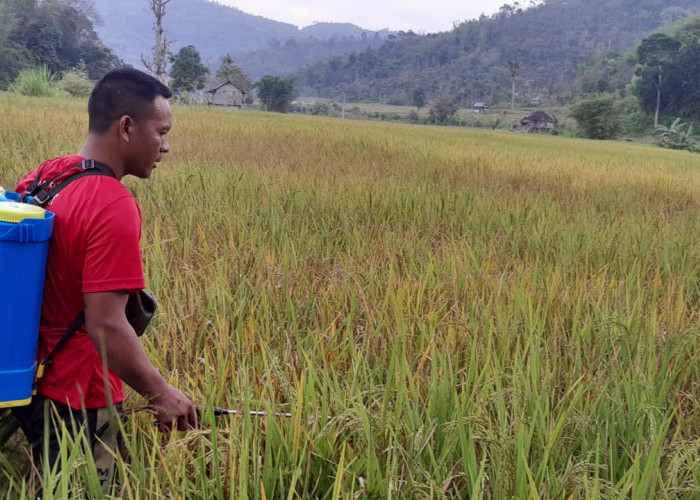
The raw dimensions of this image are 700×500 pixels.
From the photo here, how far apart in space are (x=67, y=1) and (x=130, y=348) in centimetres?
5676

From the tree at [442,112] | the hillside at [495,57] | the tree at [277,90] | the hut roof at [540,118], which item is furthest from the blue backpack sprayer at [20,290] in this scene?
the hillside at [495,57]

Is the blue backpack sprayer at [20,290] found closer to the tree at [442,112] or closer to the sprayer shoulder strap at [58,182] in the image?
the sprayer shoulder strap at [58,182]

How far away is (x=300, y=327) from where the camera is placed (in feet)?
6.52

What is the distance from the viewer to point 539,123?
53.1m

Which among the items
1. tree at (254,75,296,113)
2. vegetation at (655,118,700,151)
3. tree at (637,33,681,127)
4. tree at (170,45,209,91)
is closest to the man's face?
vegetation at (655,118,700,151)

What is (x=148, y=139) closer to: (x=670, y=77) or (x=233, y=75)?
(x=670, y=77)

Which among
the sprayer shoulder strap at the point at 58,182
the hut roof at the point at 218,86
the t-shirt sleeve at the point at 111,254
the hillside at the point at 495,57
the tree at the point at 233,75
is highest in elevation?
the hillside at the point at 495,57

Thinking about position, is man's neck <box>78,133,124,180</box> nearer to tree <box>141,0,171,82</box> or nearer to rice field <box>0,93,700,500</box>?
rice field <box>0,93,700,500</box>

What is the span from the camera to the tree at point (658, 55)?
5103 centimetres

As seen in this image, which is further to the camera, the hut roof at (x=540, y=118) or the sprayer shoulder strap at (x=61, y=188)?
the hut roof at (x=540, y=118)

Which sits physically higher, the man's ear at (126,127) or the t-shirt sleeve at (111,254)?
the man's ear at (126,127)

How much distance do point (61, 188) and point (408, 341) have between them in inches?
43.3

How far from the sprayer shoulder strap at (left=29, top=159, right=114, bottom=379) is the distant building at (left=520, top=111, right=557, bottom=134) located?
54.5 meters

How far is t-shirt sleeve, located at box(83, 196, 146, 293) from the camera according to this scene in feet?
3.38
